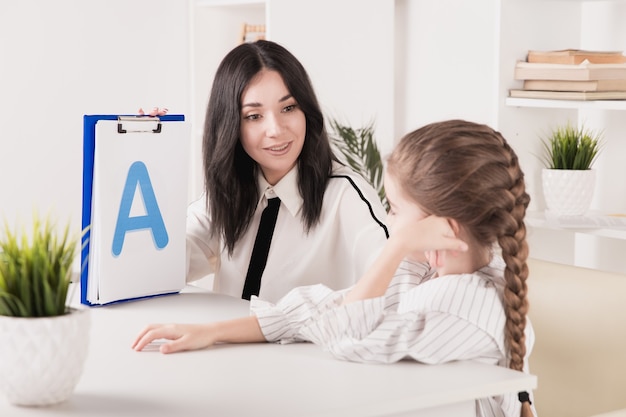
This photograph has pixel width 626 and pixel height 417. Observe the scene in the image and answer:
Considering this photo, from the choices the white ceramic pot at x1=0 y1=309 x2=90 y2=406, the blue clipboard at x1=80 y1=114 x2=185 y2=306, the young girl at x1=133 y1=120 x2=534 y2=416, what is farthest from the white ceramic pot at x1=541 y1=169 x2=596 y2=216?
the white ceramic pot at x1=0 y1=309 x2=90 y2=406

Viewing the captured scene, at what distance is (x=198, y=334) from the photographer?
1.51m

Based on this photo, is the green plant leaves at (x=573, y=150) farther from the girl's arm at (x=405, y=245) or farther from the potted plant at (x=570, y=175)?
the girl's arm at (x=405, y=245)

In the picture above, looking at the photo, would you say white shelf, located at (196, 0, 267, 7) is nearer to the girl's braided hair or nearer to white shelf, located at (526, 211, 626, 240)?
white shelf, located at (526, 211, 626, 240)

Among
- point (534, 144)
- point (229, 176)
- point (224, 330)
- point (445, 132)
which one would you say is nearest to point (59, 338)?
point (224, 330)

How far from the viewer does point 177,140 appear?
1.89 m

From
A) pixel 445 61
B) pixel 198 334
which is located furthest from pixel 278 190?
pixel 445 61

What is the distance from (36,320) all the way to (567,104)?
6.40 ft

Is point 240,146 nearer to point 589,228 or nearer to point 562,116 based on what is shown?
point 589,228

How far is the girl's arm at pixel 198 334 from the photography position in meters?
1.49

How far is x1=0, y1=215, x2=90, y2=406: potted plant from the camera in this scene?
117cm

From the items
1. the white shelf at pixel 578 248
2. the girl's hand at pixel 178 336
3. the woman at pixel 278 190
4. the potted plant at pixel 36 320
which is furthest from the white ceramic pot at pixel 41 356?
the white shelf at pixel 578 248

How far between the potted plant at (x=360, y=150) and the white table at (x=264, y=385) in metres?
1.78

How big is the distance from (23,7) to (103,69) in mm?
347

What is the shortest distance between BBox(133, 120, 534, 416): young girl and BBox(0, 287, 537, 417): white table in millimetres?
26
